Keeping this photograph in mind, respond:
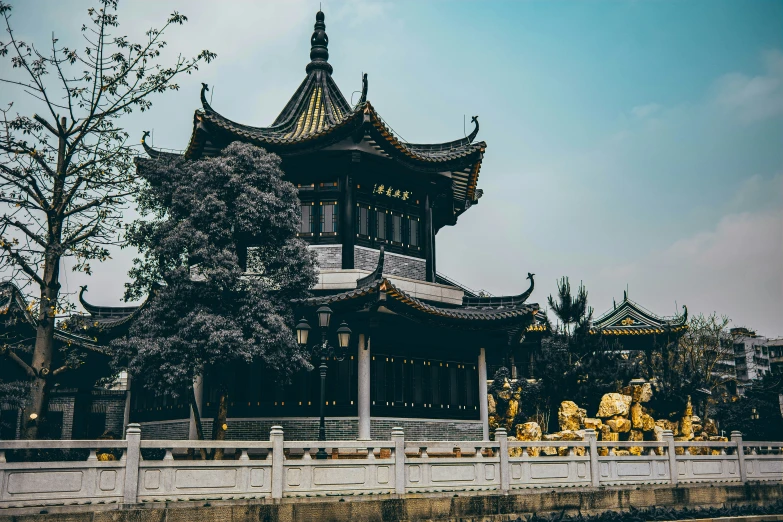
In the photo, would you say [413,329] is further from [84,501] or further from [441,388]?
[84,501]

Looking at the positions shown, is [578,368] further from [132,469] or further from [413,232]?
[132,469]

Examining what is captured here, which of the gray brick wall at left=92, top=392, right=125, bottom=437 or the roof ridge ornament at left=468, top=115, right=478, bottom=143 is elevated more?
the roof ridge ornament at left=468, top=115, right=478, bottom=143

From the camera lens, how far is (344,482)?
42.6 feet

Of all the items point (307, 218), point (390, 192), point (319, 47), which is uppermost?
point (319, 47)

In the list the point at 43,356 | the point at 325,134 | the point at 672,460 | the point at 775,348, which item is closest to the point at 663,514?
the point at 672,460

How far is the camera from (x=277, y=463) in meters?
12.4

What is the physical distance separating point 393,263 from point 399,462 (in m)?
8.52

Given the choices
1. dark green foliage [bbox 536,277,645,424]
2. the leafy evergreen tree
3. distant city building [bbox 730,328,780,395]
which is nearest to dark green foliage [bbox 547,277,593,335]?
dark green foliage [bbox 536,277,645,424]

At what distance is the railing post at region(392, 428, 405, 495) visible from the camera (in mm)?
13383

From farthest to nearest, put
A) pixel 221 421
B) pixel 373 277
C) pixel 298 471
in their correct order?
pixel 373 277 < pixel 221 421 < pixel 298 471

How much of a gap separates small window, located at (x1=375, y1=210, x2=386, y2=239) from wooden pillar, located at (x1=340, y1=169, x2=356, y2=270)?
0.93 meters

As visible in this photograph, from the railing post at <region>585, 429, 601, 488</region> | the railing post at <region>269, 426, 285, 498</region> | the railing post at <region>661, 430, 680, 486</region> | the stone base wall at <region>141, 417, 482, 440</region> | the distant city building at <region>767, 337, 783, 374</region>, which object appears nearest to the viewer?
the railing post at <region>269, 426, 285, 498</region>

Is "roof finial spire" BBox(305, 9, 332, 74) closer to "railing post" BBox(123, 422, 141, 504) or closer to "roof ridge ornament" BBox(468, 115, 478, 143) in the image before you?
"roof ridge ornament" BBox(468, 115, 478, 143)

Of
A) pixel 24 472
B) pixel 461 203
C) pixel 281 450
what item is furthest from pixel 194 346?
pixel 461 203
